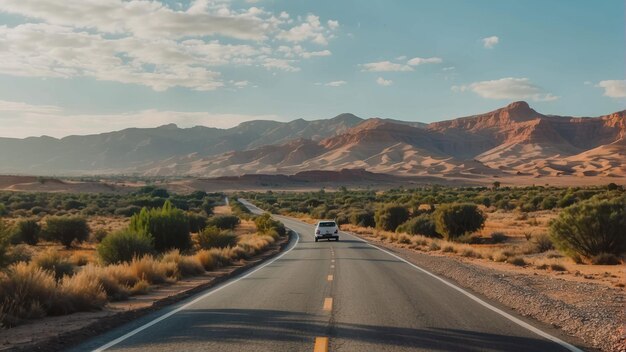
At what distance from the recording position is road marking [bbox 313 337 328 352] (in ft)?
26.2

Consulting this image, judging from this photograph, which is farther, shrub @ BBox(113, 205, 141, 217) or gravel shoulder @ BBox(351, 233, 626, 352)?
shrub @ BBox(113, 205, 141, 217)

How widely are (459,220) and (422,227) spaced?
15.8ft

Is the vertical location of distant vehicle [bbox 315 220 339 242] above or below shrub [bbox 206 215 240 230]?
above

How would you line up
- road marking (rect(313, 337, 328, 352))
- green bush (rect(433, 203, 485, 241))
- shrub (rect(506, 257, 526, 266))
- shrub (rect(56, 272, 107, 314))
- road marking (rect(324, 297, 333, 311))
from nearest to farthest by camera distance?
road marking (rect(313, 337, 328, 352))
road marking (rect(324, 297, 333, 311))
shrub (rect(56, 272, 107, 314))
shrub (rect(506, 257, 526, 266))
green bush (rect(433, 203, 485, 241))

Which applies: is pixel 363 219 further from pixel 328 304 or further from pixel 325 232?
pixel 328 304

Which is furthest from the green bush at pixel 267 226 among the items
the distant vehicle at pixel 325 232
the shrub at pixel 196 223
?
the distant vehicle at pixel 325 232

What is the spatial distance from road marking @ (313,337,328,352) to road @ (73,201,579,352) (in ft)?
0.04

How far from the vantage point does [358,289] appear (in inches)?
587

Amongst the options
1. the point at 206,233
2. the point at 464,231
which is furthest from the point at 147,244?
the point at 464,231

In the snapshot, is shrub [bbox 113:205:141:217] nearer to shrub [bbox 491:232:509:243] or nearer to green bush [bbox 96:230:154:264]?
shrub [bbox 491:232:509:243]

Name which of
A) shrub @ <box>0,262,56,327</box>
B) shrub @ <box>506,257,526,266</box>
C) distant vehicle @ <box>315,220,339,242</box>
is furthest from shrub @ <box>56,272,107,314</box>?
distant vehicle @ <box>315,220,339,242</box>

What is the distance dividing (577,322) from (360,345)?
14.4 feet

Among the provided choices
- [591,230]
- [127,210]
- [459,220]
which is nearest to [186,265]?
[591,230]

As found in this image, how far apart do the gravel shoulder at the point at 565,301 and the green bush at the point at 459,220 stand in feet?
68.5
